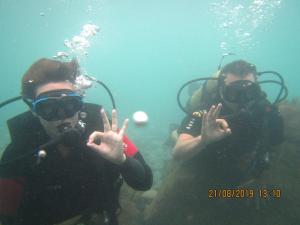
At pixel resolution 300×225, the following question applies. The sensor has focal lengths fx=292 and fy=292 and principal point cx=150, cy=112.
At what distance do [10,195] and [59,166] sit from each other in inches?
30.2

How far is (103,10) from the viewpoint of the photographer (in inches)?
1607

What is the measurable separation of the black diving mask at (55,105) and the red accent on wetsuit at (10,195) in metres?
0.97

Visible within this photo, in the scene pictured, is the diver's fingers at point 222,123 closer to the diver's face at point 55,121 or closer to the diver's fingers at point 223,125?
the diver's fingers at point 223,125

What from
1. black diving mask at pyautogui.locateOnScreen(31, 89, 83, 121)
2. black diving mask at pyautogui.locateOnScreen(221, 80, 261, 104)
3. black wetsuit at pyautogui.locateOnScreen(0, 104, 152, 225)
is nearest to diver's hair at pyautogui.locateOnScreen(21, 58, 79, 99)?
A: black diving mask at pyautogui.locateOnScreen(31, 89, 83, 121)

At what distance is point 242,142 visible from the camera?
5.82 m

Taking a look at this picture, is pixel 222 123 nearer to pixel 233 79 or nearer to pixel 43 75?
pixel 233 79

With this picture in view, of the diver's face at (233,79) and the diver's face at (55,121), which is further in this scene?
the diver's face at (233,79)

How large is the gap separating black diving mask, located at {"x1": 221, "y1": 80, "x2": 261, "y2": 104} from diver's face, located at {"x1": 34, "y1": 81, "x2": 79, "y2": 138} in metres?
3.01

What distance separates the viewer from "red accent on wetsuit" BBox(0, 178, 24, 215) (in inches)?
152

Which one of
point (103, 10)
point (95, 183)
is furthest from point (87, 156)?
point (103, 10)

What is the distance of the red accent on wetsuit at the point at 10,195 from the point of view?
385cm

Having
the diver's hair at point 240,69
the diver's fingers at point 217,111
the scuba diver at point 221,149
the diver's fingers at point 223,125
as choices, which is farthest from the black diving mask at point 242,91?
the diver's fingers at point 217,111

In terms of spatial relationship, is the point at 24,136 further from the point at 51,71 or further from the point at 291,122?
the point at 291,122
